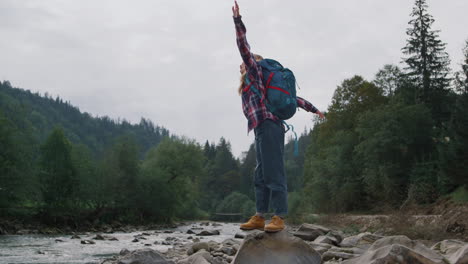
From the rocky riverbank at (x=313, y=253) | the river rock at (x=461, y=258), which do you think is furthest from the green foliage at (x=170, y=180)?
the river rock at (x=461, y=258)

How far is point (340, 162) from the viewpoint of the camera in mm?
41500

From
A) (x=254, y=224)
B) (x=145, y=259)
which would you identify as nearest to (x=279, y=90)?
(x=254, y=224)

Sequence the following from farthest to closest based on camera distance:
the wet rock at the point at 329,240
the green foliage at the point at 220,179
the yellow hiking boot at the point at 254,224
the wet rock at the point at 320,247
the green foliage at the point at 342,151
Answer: the green foliage at the point at 220,179, the green foliage at the point at 342,151, the wet rock at the point at 329,240, the wet rock at the point at 320,247, the yellow hiking boot at the point at 254,224

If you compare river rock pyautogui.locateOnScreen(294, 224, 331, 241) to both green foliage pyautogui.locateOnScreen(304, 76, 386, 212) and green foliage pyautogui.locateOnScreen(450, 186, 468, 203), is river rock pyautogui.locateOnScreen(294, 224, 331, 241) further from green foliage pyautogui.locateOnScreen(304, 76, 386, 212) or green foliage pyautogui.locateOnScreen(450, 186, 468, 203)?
green foliage pyautogui.locateOnScreen(304, 76, 386, 212)

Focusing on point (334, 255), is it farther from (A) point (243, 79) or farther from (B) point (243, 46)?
(B) point (243, 46)

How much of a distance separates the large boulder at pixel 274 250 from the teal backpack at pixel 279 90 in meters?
1.30

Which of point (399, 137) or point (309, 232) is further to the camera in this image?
point (399, 137)

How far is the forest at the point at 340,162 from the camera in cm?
3338

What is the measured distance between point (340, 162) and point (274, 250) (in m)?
37.3

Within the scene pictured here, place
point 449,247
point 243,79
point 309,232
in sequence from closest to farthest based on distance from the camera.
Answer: point 243,79 → point 449,247 → point 309,232

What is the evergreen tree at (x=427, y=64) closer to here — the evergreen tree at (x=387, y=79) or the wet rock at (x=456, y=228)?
the evergreen tree at (x=387, y=79)

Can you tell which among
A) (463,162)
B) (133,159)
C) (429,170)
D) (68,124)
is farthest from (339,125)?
(68,124)

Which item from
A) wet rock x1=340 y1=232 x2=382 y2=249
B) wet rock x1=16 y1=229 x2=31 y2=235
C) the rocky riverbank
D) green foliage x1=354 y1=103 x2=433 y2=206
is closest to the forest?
green foliage x1=354 y1=103 x2=433 y2=206

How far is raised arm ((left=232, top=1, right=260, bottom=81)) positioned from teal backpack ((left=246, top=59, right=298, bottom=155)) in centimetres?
19
